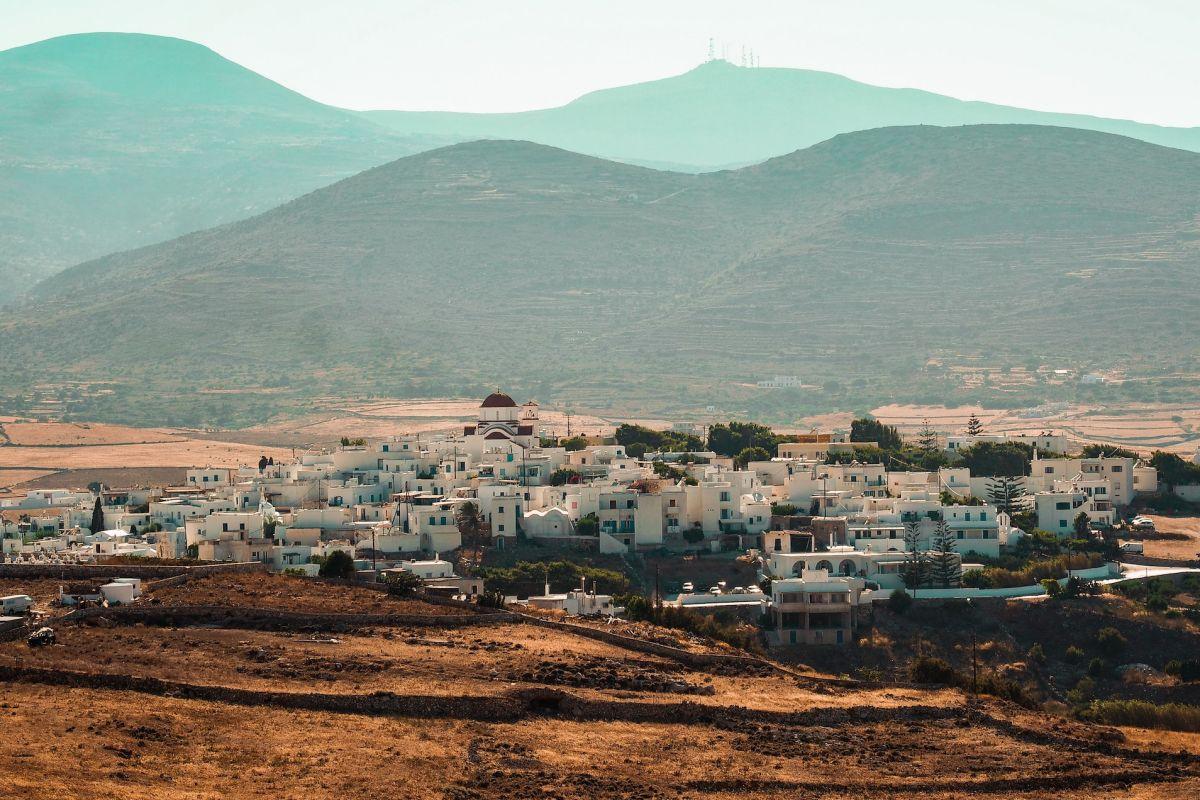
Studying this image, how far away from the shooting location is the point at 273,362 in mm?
156125

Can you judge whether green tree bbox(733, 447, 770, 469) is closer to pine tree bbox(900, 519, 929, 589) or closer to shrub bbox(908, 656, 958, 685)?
pine tree bbox(900, 519, 929, 589)

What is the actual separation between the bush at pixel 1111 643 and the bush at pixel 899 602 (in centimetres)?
412

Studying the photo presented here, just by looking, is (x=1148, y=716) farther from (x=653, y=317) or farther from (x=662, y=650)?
→ (x=653, y=317)

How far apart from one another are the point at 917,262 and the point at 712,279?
20.4 metres

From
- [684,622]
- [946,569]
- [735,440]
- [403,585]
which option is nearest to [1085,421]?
[735,440]

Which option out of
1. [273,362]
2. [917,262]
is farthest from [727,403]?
[917,262]

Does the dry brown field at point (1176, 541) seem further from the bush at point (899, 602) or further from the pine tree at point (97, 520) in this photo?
the pine tree at point (97, 520)

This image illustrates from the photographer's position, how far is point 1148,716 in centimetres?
3134

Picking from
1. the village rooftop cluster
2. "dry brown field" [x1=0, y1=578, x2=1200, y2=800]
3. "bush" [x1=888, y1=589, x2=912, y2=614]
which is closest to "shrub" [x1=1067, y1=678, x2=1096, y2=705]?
"bush" [x1=888, y1=589, x2=912, y2=614]

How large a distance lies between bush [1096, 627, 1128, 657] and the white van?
22.1 meters

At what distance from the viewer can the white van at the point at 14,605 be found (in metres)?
30.0

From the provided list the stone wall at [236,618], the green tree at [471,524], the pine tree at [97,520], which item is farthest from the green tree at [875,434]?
the stone wall at [236,618]

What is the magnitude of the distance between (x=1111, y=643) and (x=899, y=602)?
4599 mm

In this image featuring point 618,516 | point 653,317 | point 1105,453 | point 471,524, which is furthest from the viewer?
point 653,317
